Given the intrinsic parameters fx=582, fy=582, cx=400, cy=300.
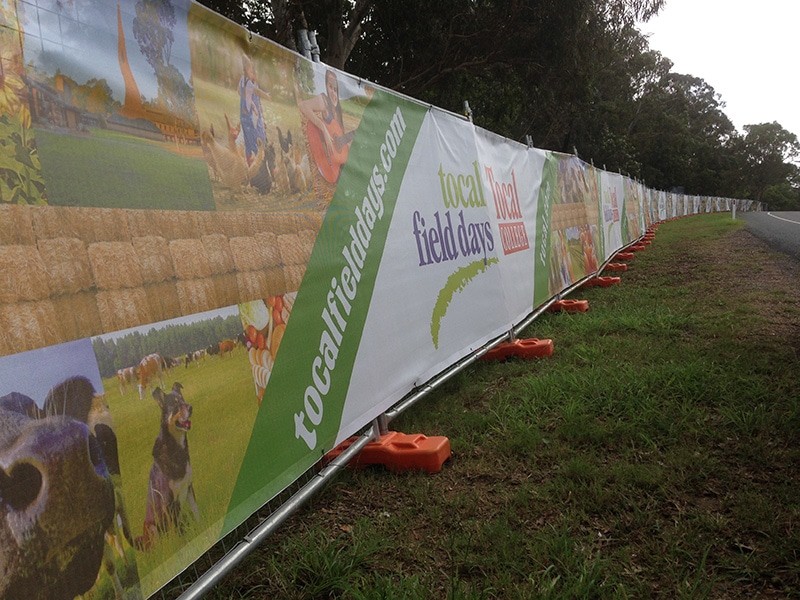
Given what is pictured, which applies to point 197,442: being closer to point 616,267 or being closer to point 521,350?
point 521,350

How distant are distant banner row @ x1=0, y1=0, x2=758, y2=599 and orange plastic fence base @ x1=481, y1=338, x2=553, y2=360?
1.85m

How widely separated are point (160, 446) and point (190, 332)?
350mm

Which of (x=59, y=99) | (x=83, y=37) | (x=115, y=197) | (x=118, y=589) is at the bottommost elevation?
(x=118, y=589)

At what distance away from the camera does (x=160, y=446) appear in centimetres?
163

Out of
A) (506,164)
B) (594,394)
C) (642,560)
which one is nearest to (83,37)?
(642,560)

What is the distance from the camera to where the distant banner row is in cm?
136

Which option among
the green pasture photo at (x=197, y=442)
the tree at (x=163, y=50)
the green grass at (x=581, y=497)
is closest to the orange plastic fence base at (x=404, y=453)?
the green grass at (x=581, y=497)

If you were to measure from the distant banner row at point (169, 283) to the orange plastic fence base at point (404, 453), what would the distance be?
0.22 metres

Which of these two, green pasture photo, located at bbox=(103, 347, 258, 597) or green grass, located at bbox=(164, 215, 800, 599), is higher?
green pasture photo, located at bbox=(103, 347, 258, 597)

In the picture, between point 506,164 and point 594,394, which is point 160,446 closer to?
point 594,394

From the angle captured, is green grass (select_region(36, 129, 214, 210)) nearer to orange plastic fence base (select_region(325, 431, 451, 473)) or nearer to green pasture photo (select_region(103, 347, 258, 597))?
green pasture photo (select_region(103, 347, 258, 597))

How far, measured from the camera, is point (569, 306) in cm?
671

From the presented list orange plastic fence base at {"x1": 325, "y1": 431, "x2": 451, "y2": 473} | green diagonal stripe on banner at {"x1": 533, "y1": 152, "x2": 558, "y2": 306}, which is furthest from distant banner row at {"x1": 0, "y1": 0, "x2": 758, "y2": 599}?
green diagonal stripe on banner at {"x1": 533, "y1": 152, "x2": 558, "y2": 306}

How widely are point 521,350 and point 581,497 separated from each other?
2.35 meters
